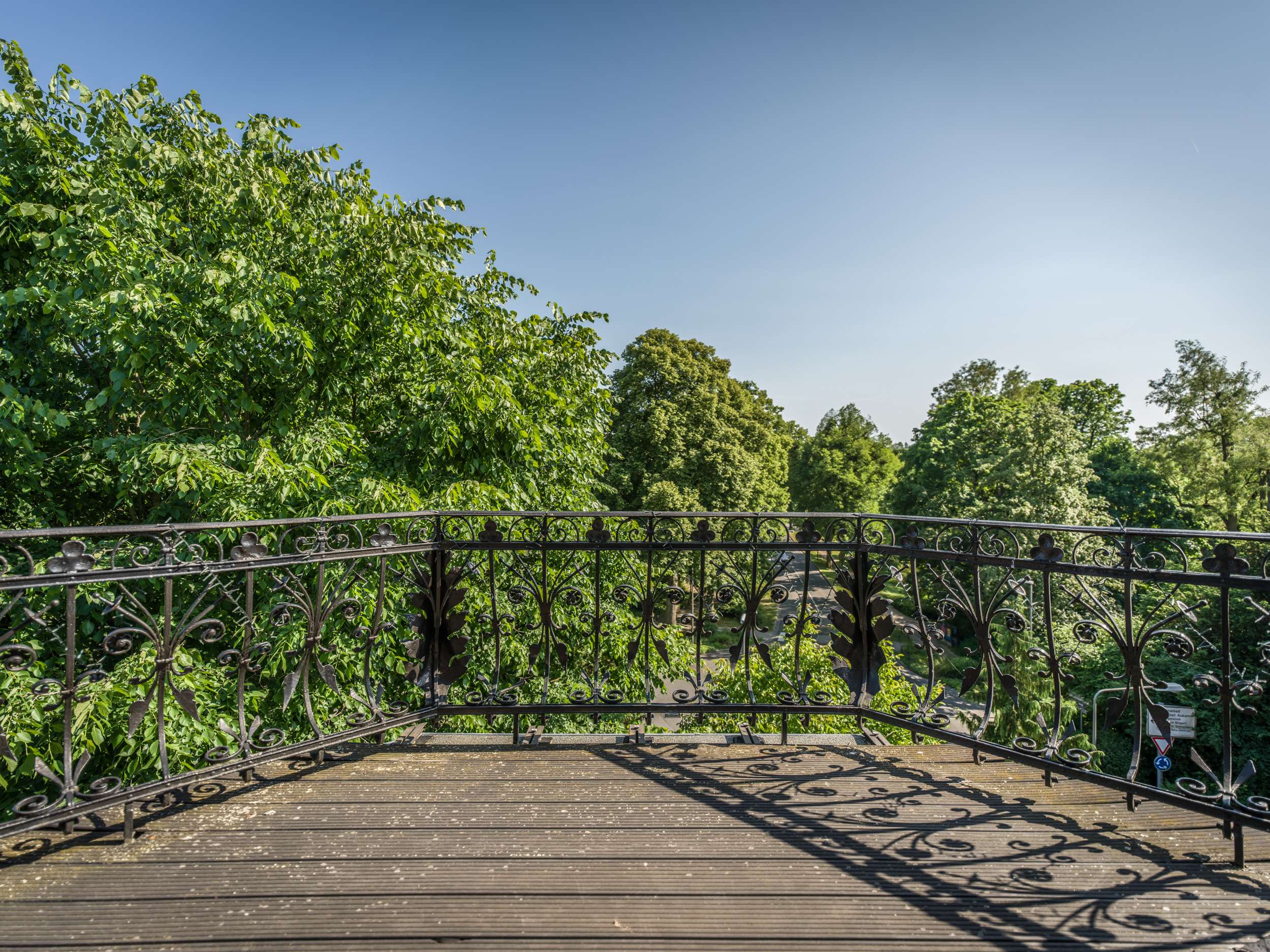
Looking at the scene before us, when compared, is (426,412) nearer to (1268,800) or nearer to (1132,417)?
(1268,800)

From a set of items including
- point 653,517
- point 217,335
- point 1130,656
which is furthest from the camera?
point 217,335

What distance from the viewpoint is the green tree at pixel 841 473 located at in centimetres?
3183

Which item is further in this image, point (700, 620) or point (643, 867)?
point (700, 620)

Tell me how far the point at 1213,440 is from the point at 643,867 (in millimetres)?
30801

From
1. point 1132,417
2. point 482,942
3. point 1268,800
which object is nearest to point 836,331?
point 1268,800

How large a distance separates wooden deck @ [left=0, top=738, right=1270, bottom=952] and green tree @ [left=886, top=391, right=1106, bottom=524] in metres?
17.7

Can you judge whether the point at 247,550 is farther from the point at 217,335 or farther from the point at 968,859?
the point at 217,335

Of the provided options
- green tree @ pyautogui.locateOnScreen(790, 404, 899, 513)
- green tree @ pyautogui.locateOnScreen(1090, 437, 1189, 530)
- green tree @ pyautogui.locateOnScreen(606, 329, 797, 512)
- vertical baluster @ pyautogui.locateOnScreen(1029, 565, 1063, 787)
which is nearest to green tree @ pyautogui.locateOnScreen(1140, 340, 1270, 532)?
green tree @ pyautogui.locateOnScreen(1090, 437, 1189, 530)

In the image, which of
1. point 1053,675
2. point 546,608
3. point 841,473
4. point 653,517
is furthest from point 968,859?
point 841,473

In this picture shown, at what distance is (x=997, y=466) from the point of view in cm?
1947

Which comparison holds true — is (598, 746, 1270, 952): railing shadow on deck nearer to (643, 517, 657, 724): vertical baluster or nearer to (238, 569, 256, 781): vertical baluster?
(643, 517, 657, 724): vertical baluster

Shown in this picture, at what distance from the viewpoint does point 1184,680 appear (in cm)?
1392

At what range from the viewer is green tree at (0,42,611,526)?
5129 millimetres

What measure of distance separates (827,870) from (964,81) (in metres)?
7.03
